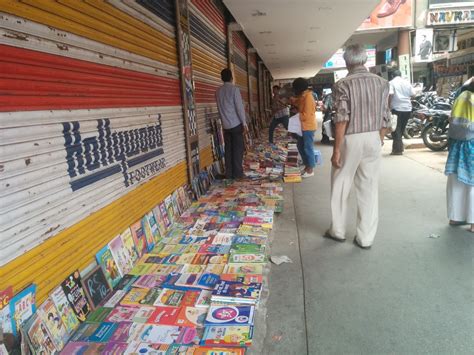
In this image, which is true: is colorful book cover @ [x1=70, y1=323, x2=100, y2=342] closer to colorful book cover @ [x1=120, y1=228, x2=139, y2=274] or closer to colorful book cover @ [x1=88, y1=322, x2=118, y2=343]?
colorful book cover @ [x1=88, y1=322, x2=118, y2=343]

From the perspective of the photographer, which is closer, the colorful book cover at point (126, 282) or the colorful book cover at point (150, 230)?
the colorful book cover at point (126, 282)

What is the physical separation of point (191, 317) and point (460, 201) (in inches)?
104

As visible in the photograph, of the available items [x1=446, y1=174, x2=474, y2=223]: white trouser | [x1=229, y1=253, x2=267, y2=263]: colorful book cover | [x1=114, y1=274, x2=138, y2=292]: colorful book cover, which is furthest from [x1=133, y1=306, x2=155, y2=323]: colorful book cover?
[x1=446, y1=174, x2=474, y2=223]: white trouser

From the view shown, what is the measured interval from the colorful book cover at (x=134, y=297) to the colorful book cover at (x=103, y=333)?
0.21m

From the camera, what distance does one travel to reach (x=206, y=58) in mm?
5625

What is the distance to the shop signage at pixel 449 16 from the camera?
14250 millimetres

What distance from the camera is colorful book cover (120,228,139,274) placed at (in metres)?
2.67

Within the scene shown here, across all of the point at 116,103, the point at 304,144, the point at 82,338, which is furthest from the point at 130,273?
the point at 304,144

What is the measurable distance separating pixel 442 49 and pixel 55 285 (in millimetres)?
17117

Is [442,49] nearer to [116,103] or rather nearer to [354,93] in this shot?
[354,93]

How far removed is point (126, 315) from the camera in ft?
7.03

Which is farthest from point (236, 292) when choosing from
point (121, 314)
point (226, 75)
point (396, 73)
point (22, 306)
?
point (396, 73)

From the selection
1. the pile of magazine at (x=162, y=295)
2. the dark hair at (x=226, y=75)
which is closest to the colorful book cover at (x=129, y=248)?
the pile of magazine at (x=162, y=295)

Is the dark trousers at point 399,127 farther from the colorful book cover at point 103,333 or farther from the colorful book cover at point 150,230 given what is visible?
the colorful book cover at point 103,333
